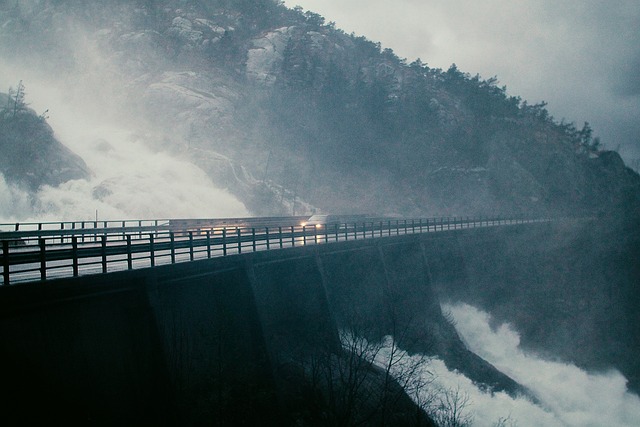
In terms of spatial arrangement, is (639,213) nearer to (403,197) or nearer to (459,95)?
(403,197)

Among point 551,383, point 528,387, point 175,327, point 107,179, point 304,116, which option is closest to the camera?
point 175,327

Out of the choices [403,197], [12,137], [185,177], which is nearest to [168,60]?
[185,177]

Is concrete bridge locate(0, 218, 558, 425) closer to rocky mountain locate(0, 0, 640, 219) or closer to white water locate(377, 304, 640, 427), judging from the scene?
white water locate(377, 304, 640, 427)

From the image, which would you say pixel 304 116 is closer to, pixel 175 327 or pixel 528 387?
pixel 528 387

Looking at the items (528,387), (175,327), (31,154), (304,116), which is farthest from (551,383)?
(304,116)

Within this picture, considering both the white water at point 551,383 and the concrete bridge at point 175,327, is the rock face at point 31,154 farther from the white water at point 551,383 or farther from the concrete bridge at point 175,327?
the white water at point 551,383
